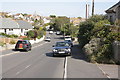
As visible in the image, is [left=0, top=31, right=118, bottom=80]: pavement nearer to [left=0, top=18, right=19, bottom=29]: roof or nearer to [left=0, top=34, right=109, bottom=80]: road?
[left=0, top=34, right=109, bottom=80]: road

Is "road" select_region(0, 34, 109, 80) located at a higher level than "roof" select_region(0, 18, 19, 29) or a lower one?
lower

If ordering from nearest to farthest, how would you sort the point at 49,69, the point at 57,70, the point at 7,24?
the point at 57,70 → the point at 49,69 → the point at 7,24

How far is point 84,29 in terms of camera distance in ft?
112

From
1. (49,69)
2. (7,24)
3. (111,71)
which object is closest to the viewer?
(111,71)

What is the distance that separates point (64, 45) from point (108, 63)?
906 centimetres

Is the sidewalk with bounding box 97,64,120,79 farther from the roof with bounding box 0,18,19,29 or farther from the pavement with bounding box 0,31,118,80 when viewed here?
the roof with bounding box 0,18,19,29

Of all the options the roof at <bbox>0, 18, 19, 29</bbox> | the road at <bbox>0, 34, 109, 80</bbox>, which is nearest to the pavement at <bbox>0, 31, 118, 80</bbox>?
the road at <bbox>0, 34, 109, 80</bbox>

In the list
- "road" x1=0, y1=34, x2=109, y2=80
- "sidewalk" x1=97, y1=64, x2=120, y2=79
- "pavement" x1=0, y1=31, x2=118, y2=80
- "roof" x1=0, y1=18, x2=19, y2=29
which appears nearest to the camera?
"pavement" x1=0, y1=31, x2=118, y2=80

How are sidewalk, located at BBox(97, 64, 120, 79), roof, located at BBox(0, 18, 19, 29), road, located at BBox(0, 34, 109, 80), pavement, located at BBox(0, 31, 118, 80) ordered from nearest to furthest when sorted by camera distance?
pavement, located at BBox(0, 31, 118, 80) → road, located at BBox(0, 34, 109, 80) → sidewalk, located at BBox(97, 64, 120, 79) → roof, located at BBox(0, 18, 19, 29)

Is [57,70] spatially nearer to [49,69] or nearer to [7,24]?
[49,69]

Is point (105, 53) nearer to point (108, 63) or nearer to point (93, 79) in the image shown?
point (108, 63)

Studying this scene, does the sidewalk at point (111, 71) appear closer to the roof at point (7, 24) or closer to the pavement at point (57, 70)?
the pavement at point (57, 70)

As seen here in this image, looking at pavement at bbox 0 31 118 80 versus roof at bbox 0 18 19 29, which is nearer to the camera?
pavement at bbox 0 31 118 80

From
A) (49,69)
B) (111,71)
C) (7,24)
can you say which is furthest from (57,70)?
(7,24)
